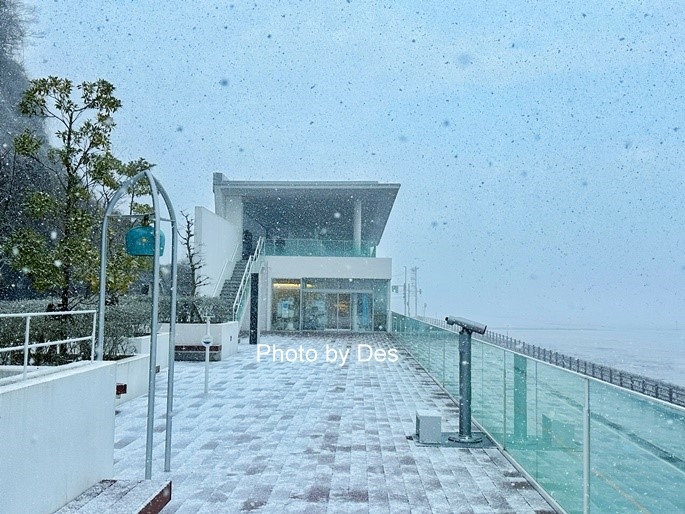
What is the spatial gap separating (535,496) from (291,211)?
28777mm

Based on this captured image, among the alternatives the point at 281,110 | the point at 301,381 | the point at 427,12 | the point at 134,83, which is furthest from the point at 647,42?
the point at 301,381

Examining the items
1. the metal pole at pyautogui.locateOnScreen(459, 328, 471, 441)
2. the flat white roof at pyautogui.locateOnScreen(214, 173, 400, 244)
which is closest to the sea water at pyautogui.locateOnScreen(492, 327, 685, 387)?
the flat white roof at pyautogui.locateOnScreen(214, 173, 400, 244)

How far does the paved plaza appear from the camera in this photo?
5.40 meters

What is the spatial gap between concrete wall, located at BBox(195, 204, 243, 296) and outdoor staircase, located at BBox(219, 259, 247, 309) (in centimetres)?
24

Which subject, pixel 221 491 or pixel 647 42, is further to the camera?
pixel 647 42

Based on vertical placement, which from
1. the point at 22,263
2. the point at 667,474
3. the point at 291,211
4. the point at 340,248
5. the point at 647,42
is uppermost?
the point at 647,42

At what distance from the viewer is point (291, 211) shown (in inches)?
1325

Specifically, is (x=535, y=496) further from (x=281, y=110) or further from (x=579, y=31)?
(x=281, y=110)

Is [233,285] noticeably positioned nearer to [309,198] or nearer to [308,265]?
[308,265]

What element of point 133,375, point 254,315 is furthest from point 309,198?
point 133,375

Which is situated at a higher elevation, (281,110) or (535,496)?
(281,110)

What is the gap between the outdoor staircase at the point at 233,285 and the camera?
83.7 ft

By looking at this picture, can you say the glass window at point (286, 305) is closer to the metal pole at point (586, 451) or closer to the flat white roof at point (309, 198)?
the flat white roof at point (309, 198)

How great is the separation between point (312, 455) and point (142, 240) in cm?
298
